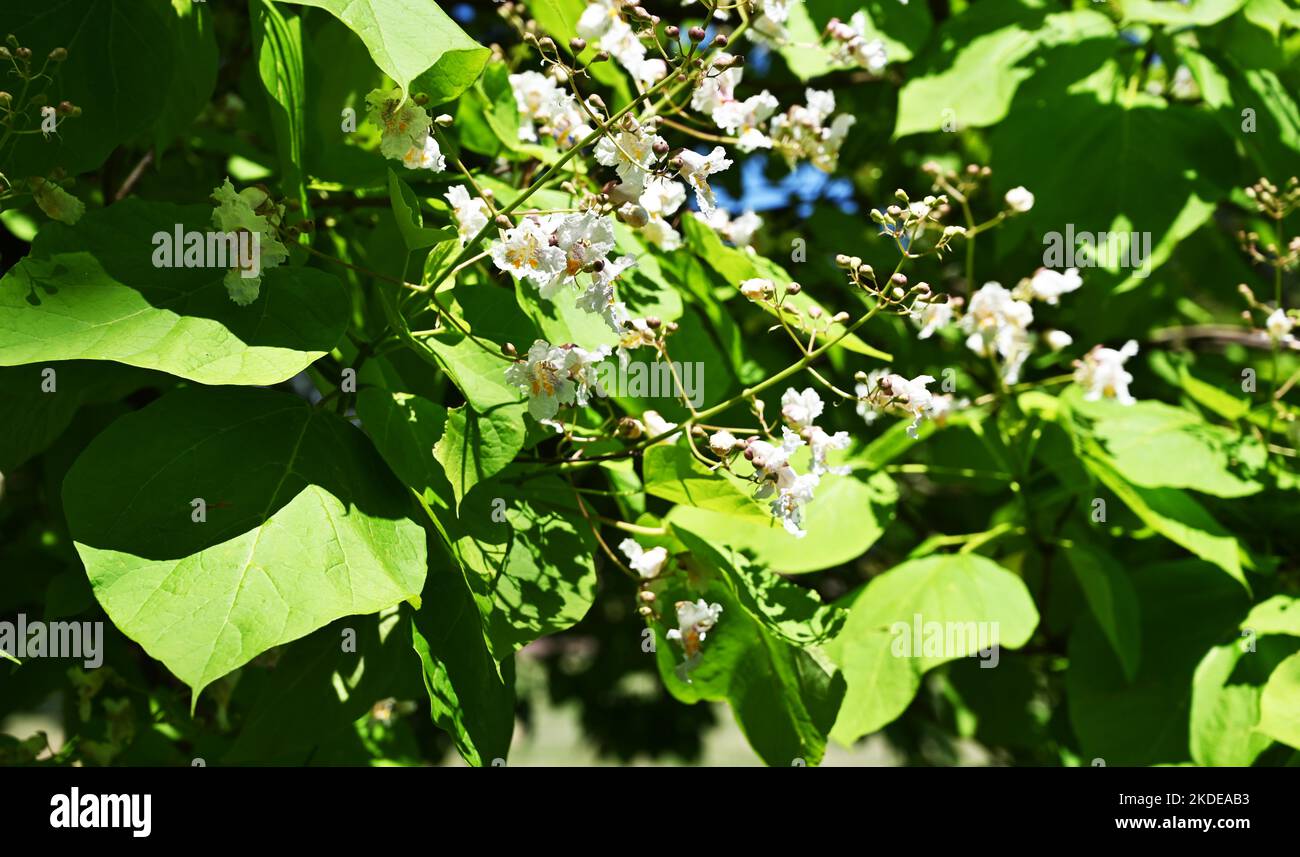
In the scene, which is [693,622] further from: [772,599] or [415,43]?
[415,43]

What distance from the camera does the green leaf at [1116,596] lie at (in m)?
1.85

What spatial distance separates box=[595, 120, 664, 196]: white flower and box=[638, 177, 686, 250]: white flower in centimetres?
3

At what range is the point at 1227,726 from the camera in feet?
5.88

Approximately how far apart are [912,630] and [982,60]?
1.11 metres

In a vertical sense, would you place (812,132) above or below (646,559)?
above

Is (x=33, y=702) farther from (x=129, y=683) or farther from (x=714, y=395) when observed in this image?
(x=714, y=395)

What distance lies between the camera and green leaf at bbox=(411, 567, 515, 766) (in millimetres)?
1242

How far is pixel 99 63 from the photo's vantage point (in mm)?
1405

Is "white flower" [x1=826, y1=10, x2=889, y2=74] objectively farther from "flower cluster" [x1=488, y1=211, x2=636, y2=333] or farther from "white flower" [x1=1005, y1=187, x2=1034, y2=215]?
"flower cluster" [x1=488, y1=211, x2=636, y2=333]

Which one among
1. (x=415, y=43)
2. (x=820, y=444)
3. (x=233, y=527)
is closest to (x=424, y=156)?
(x=415, y=43)

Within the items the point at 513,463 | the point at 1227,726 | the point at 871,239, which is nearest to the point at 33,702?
the point at 513,463

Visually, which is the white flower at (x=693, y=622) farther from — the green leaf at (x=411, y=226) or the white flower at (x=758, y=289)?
the green leaf at (x=411, y=226)

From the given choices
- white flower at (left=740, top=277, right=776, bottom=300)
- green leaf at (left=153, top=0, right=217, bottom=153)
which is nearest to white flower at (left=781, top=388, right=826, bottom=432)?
white flower at (left=740, top=277, right=776, bottom=300)

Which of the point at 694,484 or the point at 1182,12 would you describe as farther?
the point at 1182,12
